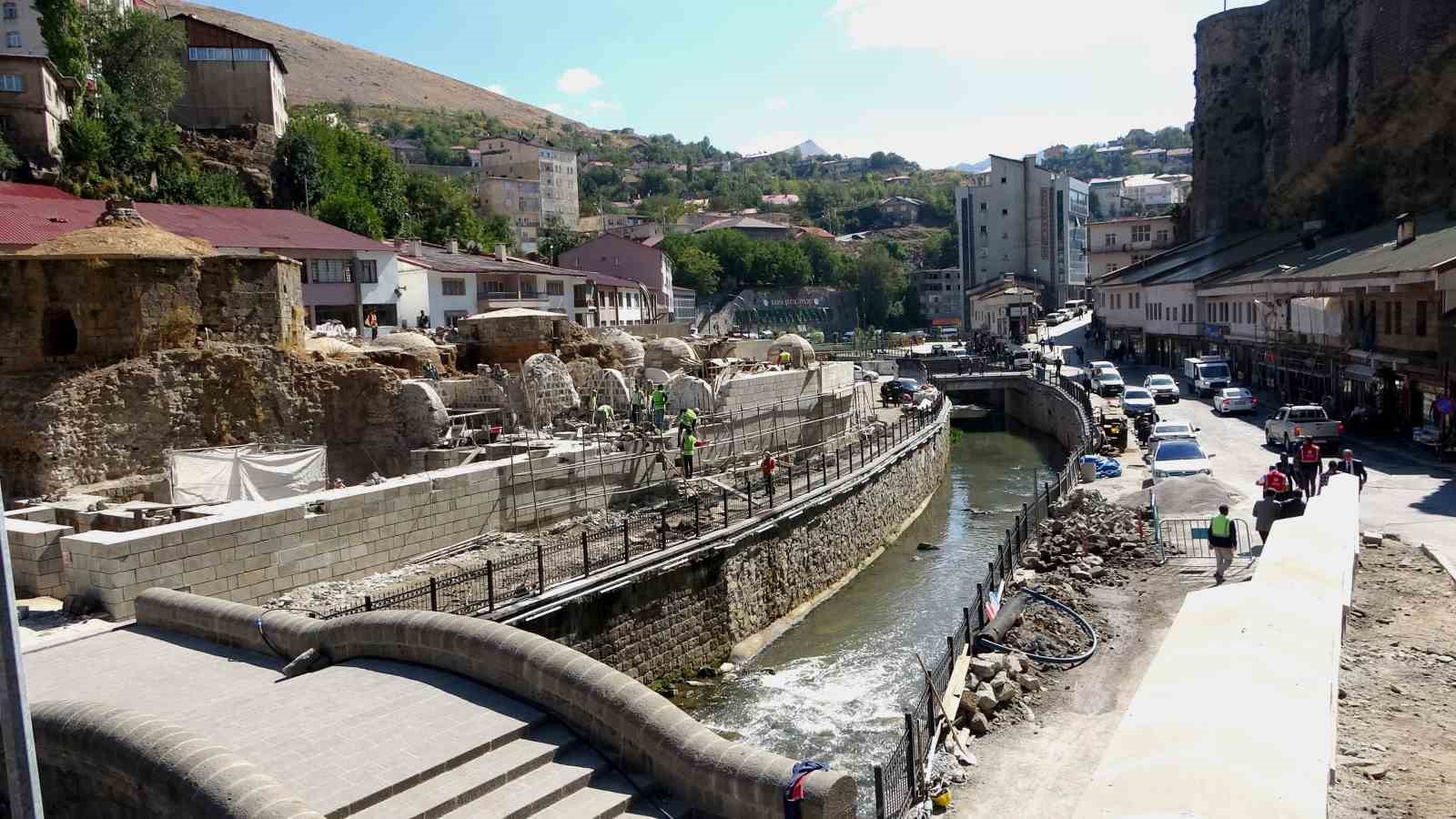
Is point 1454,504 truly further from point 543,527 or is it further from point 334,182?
point 334,182

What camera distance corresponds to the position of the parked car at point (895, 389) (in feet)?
174

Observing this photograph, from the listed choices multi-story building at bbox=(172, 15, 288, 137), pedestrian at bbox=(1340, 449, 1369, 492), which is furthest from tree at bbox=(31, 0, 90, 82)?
pedestrian at bbox=(1340, 449, 1369, 492)

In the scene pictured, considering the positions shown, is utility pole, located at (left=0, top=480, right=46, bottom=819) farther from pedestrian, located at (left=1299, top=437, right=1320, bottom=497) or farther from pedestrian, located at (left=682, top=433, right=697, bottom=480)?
pedestrian, located at (left=1299, top=437, right=1320, bottom=497)

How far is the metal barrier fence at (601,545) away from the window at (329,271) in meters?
24.3

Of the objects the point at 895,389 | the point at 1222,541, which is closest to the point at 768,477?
the point at 1222,541

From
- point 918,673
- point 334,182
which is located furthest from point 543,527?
point 334,182

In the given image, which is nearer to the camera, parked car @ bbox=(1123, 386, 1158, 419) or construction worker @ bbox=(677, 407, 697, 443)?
construction worker @ bbox=(677, 407, 697, 443)

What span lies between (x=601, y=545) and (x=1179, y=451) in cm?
1535

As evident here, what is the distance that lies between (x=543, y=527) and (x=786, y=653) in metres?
5.67

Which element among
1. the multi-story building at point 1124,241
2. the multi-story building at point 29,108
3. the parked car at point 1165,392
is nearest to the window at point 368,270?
the multi-story building at point 29,108

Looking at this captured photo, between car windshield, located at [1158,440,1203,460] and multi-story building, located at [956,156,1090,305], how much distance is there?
75630 mm

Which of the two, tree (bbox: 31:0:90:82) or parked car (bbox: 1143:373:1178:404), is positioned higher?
tree (bbox: 31:0:90:82)

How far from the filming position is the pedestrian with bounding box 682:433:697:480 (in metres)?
24.3

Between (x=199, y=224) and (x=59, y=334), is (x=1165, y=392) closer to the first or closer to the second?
(x=59, y=334)
